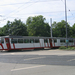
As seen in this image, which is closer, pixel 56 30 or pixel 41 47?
pixel 41 47

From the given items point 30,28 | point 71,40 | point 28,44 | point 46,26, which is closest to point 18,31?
point 30,28

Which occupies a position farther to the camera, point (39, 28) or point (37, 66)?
point (39, 28)

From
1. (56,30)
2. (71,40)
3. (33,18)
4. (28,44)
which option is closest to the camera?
(28,44)

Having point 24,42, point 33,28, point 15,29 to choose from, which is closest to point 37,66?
point 24,42

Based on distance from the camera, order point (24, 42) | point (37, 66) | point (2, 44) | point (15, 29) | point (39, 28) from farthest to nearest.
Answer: point (39, 28)
point (15, 29)
point (24, 42)
point (2, 44)
point (37, 66)

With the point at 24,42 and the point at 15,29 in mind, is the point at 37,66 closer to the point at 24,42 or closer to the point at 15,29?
the point at 24,42

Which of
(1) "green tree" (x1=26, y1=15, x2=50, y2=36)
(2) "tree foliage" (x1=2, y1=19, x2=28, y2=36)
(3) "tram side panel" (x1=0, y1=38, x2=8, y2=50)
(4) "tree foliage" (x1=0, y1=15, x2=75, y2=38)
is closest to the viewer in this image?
(3) "tram side panel" (x1=0, y1=38, x2=8, y2=50)

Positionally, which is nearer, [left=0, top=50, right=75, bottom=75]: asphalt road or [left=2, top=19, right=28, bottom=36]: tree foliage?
[left=0, top=50, right=75, bottom=75]: asphalt road

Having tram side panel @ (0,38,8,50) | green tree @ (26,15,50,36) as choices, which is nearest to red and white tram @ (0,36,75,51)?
tram side panel @ (0,38,8,50)

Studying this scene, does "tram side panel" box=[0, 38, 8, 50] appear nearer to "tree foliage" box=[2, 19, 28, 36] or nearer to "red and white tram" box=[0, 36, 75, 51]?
"red and white tram" box=[0, 36, 75, 51]

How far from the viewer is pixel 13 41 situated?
2381 centimetres

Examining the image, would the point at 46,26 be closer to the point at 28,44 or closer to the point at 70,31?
the point at 70,31

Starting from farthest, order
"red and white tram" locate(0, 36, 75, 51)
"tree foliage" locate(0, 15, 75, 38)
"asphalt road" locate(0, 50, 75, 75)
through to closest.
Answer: "tree foliage" locate(0, 15, 75, 38) → "red and white tram" locate(0, 36, 75, 51) → "asphalt road" locate(0, 50, 75, 75)

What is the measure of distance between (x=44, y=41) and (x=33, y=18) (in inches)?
1311
